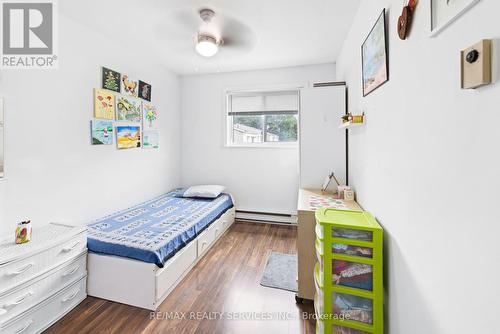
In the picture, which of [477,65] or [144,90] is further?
[144,90]

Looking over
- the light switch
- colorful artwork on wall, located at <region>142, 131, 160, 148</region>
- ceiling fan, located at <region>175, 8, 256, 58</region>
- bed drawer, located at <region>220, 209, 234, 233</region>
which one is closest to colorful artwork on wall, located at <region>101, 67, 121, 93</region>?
colorful artwork on wall, located at <region>142, 131, 160, 148</region>

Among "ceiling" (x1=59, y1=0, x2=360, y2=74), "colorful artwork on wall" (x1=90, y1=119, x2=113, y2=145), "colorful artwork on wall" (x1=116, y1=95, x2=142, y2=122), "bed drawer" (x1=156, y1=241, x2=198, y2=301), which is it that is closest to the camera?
"bed drawer" (x1=156, y1=241, x2=198, y2=301)

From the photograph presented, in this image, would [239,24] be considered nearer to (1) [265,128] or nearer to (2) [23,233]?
(1) [265,128]

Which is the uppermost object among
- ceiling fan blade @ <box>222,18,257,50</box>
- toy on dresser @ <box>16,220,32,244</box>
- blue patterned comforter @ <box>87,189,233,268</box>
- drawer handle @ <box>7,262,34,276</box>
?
ceiling fan blade @ <box>222,18,257,50</box>

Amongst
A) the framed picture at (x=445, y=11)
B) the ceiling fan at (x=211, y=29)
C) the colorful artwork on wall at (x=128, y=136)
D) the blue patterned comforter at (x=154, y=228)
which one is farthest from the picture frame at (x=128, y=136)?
the framed picture at (x=445, y=11)

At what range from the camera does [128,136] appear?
282 centimetres

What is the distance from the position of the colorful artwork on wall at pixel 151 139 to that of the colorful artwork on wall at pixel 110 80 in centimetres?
70

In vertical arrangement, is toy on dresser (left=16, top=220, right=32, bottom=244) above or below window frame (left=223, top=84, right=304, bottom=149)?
below

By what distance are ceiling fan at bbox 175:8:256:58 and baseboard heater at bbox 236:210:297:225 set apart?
251 cm

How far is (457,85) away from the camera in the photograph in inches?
28.1

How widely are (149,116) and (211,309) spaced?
8.62 feet

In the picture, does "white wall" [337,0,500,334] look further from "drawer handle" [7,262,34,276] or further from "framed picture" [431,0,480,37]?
"drawer handle" [7,262,34,276]

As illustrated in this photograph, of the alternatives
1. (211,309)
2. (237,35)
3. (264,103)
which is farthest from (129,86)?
(211,309)

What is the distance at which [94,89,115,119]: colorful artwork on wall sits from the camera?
2.38 meters
